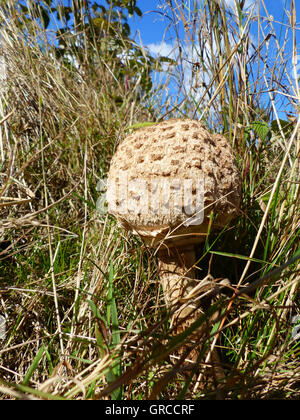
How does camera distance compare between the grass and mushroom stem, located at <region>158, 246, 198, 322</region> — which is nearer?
the grass

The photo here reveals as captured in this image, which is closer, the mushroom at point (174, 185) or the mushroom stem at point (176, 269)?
the mushroom at point (174, 185)

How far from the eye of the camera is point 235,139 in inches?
73.2

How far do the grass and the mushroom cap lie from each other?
176 mm

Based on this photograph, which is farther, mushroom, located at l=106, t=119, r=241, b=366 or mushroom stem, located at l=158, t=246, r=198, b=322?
mushroom stem, located at l=158, t=246, r=198, b=322

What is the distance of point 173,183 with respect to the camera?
1.15 m

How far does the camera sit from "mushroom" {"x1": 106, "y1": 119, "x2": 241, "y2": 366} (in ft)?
3.78

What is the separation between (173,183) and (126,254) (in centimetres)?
58

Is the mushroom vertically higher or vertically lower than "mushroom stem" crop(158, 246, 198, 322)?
higher

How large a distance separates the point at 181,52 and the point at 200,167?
1.31m

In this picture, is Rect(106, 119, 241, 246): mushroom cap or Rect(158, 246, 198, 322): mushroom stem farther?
Rect(158, 246, 198, 322): mushroom stem

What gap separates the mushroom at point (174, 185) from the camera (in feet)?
3.78

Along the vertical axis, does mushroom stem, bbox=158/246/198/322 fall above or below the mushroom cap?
below
